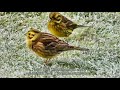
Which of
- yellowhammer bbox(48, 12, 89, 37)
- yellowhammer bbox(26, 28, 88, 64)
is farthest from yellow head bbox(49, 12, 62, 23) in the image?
yellowhammer bbox(26, 28, 88, 64)

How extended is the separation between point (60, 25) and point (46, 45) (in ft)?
0.80

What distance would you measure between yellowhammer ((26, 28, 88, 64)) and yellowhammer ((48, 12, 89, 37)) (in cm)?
7

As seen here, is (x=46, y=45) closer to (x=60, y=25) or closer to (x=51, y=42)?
(x=51, y=42)

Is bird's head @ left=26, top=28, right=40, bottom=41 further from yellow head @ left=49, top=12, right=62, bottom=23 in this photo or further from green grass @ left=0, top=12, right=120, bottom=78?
yellow head @ left=49, top=12, right=62, bottom=23

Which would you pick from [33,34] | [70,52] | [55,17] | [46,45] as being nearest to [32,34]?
[33,34]

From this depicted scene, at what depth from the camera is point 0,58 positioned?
3438 millimetres

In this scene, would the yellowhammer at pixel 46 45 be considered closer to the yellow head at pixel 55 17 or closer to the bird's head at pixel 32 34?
the bird's head at pixel 32 34

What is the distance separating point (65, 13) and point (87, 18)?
0.22m

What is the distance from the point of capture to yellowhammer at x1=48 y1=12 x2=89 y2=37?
344 cm

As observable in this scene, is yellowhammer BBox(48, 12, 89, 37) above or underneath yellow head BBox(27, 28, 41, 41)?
above

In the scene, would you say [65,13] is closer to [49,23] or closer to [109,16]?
[49,23]

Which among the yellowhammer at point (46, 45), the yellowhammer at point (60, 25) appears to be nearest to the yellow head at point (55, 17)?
the yellowhammer at point (60, 25)

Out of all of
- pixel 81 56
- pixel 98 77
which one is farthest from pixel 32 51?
pixel 98 77

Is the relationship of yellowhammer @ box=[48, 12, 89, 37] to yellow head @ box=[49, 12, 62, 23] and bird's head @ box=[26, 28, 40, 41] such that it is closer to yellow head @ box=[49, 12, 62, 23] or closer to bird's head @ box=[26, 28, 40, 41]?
yellow head @ box=[49, 12, 62, 23]
